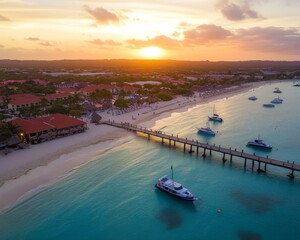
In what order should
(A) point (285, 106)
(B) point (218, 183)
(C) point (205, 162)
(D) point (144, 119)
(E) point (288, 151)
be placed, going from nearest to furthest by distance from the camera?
(B) point (218, 183) → (C) point (205, 162) → (E) point (288, 151) → (D) point (144, 119) → (A) point (285, 106)

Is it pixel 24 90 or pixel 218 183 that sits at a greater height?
pixel 24 90

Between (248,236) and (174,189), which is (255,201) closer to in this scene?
(248,236)

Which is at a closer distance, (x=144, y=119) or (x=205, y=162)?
(x=205, y=162)

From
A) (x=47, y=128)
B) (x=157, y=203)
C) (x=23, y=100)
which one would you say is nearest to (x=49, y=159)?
(x=47, y=128)

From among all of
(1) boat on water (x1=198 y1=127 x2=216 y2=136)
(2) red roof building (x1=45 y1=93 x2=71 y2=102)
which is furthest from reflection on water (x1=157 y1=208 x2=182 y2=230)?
(2) red roof building (x1=45 y1=93 x2=71 y2=102)

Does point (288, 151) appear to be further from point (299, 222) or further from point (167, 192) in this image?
point (167, 192)

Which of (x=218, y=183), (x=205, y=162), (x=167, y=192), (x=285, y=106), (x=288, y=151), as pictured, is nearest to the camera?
(x=167, y=192)

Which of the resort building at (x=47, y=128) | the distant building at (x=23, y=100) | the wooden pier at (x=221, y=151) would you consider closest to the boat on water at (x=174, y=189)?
the wooden pier at (x=221, y=151)

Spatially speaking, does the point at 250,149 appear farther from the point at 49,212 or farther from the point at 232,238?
the point at 49,212

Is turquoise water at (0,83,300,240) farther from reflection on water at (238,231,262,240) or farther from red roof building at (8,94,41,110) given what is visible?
red roof building at (8,94,41,110)

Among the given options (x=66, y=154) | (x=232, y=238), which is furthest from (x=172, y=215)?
(x=66, y=154)
